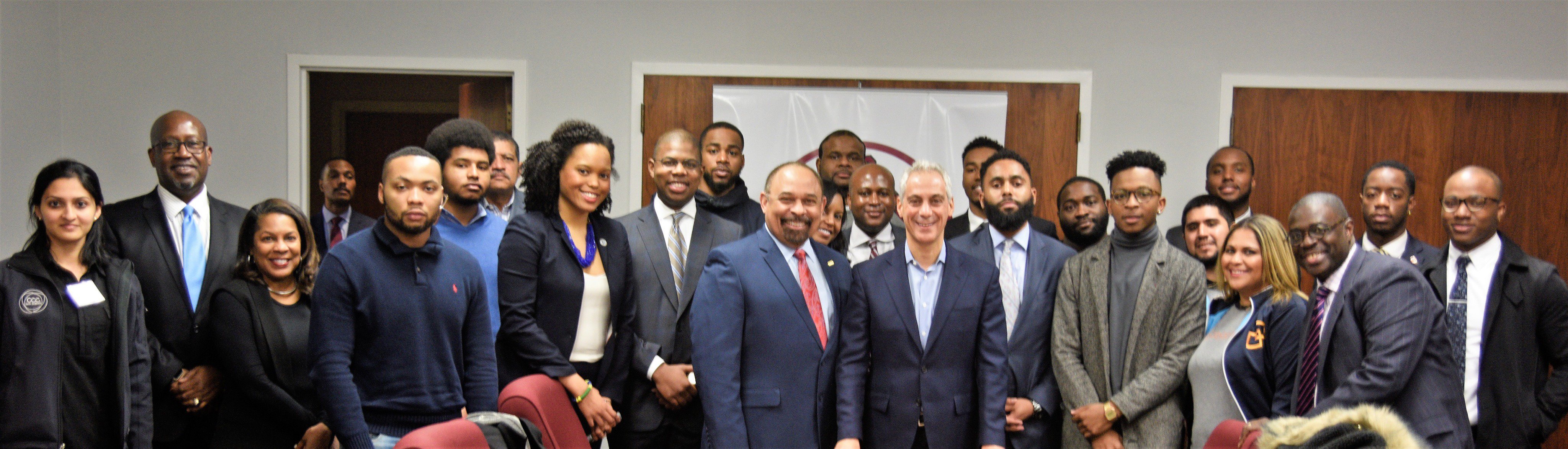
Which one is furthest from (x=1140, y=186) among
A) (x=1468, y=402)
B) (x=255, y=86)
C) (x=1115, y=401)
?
(x=255, y=86)

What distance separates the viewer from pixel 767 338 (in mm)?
2777

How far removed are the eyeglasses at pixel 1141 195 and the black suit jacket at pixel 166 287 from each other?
2870 mm

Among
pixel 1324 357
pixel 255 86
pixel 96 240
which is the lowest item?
pixel 1324 357

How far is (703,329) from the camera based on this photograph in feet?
9.09

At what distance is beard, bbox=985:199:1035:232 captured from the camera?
3359mm

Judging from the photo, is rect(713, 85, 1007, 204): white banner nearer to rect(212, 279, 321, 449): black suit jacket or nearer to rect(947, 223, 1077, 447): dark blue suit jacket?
rect(947, 223, 1077, 447): dark blue suit jacket

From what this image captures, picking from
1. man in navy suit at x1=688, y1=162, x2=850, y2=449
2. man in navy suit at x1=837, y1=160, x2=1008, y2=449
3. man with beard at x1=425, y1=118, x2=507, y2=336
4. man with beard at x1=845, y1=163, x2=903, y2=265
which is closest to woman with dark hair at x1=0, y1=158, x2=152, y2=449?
man with beard at x1=425, y1=118, x2=507, y2=336

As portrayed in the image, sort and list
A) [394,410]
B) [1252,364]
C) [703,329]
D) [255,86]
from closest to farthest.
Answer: [394,410], [703,329], [1252,364], [255,86]

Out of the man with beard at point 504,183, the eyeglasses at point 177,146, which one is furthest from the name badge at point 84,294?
the man with beard at point 504,183

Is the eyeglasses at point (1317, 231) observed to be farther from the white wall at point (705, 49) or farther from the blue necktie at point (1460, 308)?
the white wall at point (705, 49)

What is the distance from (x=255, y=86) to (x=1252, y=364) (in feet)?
14.7

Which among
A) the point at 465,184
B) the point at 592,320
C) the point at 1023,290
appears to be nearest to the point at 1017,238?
the point at 1023,290

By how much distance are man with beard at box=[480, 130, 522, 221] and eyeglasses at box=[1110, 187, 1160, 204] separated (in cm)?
215

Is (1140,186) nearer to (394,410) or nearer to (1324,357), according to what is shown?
(1324,357)
